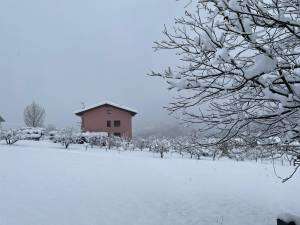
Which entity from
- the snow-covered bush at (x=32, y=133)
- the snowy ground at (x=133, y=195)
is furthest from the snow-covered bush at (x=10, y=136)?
the snowy ground at (x=133, y=195)

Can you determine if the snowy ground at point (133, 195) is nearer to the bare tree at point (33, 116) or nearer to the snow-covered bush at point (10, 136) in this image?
the snow-covered bush at point (10, 136)

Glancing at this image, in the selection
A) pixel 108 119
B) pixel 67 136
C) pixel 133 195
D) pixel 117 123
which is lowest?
pixel 133 195

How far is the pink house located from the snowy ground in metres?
32.4

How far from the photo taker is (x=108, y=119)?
5172 cm

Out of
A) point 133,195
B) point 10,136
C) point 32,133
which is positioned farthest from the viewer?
point 32,133

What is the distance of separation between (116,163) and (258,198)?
8.84 meters

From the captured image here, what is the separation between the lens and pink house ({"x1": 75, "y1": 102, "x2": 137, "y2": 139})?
51.6 metres

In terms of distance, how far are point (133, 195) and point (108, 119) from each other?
3965cm

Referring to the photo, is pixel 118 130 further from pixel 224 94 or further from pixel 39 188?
pixel 224 94

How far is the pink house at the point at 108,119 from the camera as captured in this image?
5162 cm

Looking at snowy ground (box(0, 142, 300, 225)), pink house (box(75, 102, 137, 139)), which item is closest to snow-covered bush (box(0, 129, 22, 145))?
snowy ground (box(0, 142, 300, 225))

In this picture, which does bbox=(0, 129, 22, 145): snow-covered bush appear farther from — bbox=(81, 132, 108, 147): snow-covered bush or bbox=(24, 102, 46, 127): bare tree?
bbox=(24, 102, 46, 127): bare tree

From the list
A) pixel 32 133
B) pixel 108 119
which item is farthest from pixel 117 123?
pixel 32 133

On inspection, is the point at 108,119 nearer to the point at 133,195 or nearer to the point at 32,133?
the point at 32,133
